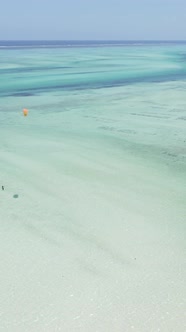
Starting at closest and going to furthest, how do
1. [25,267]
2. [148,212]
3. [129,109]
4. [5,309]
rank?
1. [5,309]
2. [25,267]
3. [148,212]
4. [129,109]

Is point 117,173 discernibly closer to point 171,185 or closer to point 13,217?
point 171,185

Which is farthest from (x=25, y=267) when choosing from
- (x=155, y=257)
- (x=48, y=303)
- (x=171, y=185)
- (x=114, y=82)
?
(x=114, y=82)

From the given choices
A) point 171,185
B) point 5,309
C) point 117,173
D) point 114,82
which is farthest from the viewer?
point 114,82

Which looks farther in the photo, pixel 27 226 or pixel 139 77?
pixel 139 77

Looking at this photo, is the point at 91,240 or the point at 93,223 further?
the point at 93,223

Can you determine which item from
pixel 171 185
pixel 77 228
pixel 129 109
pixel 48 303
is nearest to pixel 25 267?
pixel 48 303

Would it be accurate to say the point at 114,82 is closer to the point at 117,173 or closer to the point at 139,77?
the point at 139,77
